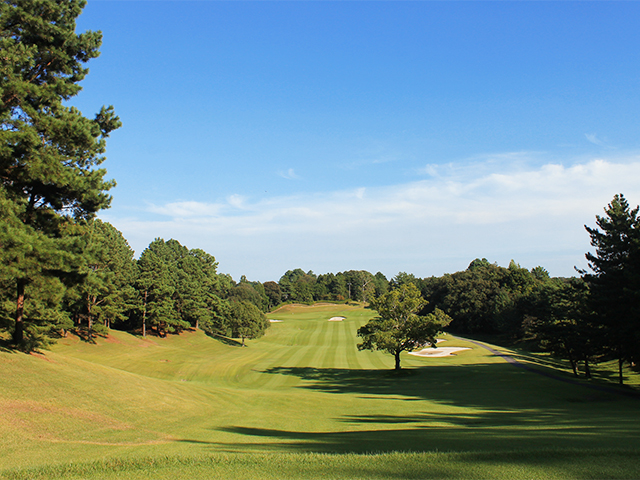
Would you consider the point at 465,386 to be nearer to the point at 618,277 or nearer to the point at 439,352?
the point at 618,277

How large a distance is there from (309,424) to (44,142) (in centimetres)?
1650

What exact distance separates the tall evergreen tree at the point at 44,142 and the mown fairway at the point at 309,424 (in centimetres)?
507

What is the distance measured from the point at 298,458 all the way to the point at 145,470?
123 inches

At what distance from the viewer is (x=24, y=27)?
17656mm

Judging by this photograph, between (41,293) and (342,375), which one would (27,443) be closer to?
(41,293)

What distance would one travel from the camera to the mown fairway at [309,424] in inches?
309

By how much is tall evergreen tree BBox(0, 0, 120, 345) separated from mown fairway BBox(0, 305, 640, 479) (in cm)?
507

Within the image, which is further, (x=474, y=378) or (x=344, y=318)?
(x=344, y=318)

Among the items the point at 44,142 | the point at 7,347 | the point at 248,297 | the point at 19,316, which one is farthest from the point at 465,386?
the point at 248,297

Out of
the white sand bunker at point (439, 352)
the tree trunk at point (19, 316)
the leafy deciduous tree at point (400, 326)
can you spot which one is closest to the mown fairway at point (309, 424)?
the tree trunk at point (19, 316)

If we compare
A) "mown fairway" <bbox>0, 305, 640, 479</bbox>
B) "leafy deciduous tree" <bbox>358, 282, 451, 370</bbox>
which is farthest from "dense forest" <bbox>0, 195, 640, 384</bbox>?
"leafy deciduous tree" <bbox>358, 282, 451, 370</bbox>

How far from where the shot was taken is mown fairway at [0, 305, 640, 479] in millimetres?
7836

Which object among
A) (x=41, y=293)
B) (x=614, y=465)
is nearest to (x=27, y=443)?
(x=41, y=293)

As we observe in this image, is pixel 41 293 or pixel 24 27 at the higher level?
pixel 24 27
